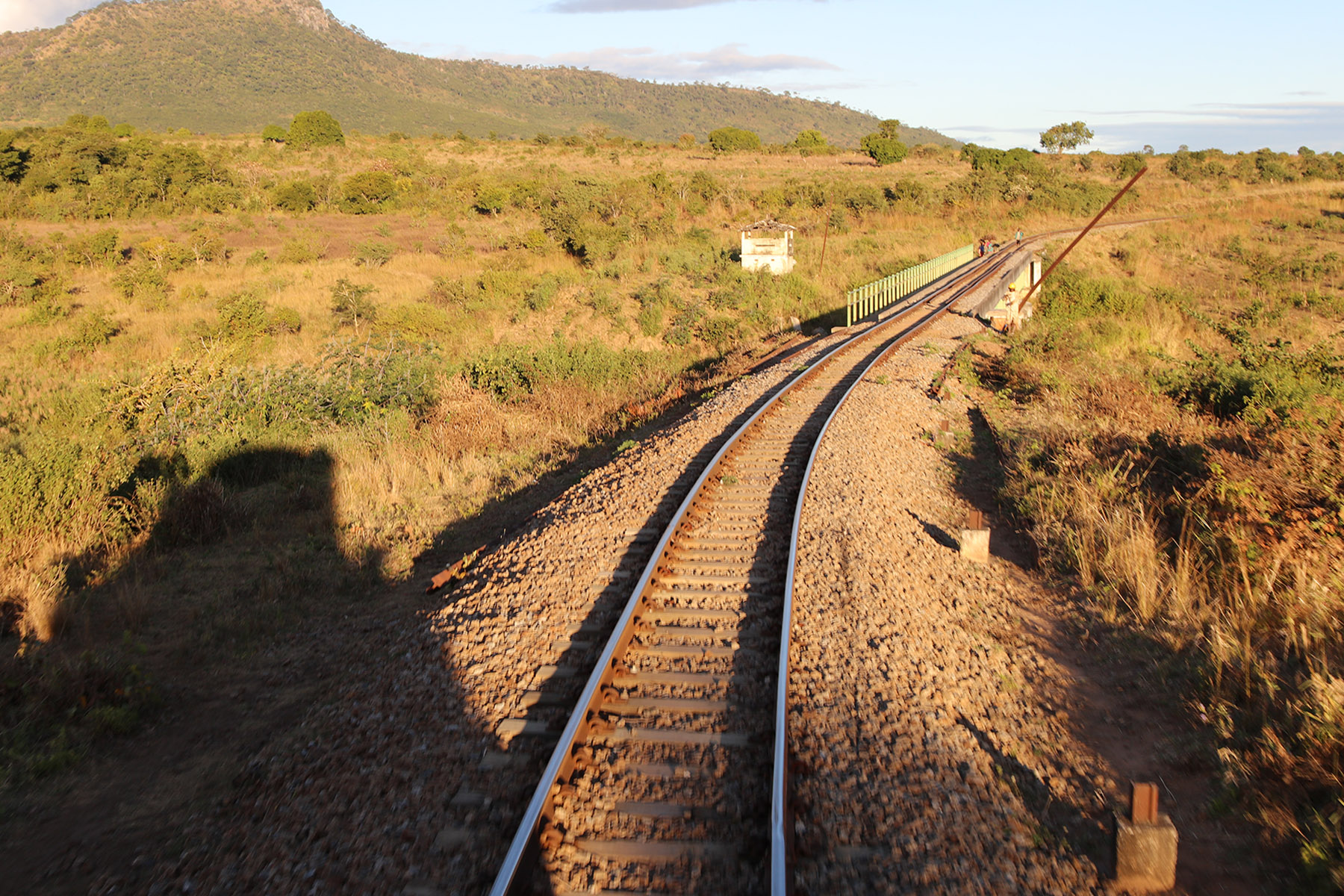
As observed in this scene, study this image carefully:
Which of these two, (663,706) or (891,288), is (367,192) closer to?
(891,288)

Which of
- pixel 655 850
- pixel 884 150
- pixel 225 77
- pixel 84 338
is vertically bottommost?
pixel 655 850

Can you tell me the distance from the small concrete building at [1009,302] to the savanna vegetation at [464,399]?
108 centimetres

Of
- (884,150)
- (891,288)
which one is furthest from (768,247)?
(884,150)

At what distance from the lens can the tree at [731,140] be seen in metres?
79.9

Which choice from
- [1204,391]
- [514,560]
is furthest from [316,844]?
[1204,391]

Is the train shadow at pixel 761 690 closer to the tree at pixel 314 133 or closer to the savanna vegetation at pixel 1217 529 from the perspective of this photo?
the savanna vegetation at pixel 1217 529

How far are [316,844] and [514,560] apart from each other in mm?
3595

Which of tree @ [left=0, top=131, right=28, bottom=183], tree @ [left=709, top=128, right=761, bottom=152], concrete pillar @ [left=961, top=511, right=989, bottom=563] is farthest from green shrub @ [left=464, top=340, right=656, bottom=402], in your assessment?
tree @ [left=709, top=128, right=761, bottom=152]

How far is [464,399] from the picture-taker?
14.7m

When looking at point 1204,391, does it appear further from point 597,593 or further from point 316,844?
point 316,844

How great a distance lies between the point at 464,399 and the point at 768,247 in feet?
57.9

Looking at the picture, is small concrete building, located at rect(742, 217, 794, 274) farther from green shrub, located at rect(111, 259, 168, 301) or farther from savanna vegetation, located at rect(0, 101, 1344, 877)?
green shrub, located at rect(111, 259, 168, 301)

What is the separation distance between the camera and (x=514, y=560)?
24.6 ft

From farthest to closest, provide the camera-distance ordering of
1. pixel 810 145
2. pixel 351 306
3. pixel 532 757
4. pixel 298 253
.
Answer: pixel 810 145
pixel 298 253
pixel 351 306
pixel 532 757
